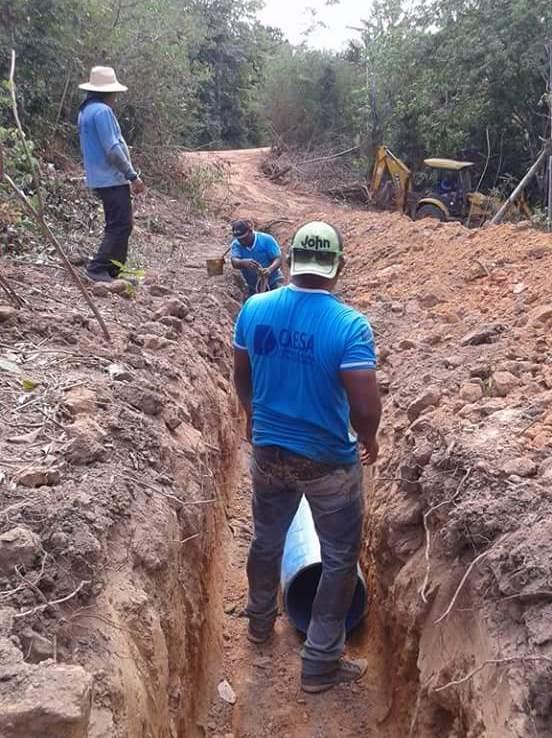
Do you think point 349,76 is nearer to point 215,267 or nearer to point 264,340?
point 215,267

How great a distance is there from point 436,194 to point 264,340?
1363 centimetres

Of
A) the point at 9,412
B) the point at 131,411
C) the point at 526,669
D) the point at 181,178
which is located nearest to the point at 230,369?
the point at 131,411

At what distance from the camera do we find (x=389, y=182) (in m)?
18.4

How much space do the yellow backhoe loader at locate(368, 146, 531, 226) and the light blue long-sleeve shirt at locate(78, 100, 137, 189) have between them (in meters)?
9.97

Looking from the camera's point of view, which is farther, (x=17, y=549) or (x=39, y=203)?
(x=39, y=203)

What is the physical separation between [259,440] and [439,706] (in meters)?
1.50

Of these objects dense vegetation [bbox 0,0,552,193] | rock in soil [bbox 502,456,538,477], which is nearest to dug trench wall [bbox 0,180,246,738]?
rock in soil [bbox 502,456,538,477]

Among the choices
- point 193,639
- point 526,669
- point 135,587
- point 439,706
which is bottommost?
point 193,639

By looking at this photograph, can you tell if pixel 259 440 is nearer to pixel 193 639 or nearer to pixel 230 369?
pixel 193 639

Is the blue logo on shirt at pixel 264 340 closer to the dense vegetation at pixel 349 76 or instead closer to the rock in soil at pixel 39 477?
the rock in soil at pixel 39 477

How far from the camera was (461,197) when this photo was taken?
15984mm

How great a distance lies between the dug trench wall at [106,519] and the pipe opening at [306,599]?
498 millimetres

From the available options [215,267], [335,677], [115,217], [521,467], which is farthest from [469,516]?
[215,267]

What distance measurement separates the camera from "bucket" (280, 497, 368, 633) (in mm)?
4555
